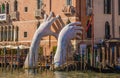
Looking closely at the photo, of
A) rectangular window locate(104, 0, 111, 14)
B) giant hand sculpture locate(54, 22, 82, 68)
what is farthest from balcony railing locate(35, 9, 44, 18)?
rectangular window locate(104, 0, 111, 14)

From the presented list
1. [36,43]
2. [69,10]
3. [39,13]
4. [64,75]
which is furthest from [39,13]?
[64,75]

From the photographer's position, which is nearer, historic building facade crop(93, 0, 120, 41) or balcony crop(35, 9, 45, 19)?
historic building facade crop(93, 0, 120, 41)

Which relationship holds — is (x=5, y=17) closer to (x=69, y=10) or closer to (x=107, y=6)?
(x=69, y=10)

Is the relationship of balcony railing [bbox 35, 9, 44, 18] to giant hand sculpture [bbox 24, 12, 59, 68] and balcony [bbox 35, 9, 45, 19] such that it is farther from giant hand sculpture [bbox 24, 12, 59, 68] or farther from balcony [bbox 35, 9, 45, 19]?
giant hand sculpture [bbox 24, 12, 59, 68]

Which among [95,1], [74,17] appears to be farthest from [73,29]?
[95,1]

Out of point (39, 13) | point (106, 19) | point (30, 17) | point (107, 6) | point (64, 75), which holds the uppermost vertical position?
point (107, 6)

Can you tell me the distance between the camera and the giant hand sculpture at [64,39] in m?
42.6

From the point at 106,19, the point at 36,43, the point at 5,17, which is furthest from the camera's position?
the point at 5,17

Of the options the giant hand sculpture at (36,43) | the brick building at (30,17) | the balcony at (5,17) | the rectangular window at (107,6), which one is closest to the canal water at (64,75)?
the giant hand sculpture at (36,43)

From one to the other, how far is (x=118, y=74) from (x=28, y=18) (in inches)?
599

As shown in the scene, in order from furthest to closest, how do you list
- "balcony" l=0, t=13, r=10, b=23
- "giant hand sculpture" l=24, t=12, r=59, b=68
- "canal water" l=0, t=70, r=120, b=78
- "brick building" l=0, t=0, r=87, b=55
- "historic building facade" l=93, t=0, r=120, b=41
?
"balcony" l=0, t=13, r=10, b=23 → "historic building facade" l=93, t=0, r=120, b=41 → "brick building" l=0, t=0, r=87, b=55 → "giant hand sculpture" l=24, t=12, r=59, b=68 → "canal water" l=0, t=70, r=120, b=78

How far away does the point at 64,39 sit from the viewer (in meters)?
43.4

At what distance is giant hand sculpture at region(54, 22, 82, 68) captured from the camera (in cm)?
4262

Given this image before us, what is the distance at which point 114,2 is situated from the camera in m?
51.2
